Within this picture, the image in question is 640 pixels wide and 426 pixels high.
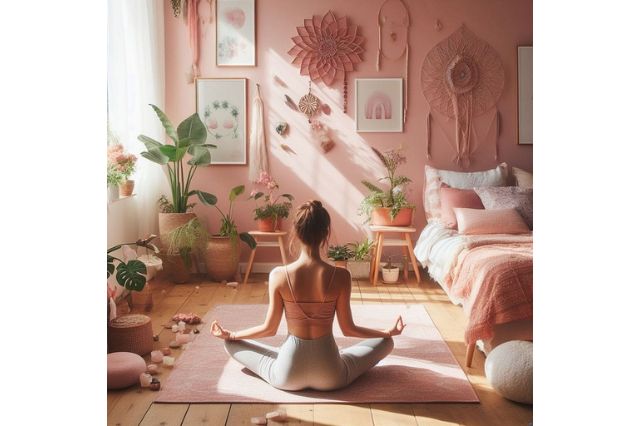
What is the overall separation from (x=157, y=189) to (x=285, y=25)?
1788 millimetres

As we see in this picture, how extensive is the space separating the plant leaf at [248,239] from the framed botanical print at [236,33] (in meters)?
1.50

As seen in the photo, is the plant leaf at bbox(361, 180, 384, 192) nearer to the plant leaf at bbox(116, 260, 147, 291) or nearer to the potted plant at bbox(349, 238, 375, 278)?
the potted plant at bbox(349, 238, 375, 278)

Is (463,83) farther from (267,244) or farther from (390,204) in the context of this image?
(267,244)

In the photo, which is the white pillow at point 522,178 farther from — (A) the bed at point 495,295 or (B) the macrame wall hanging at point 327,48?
(A) the bed at point 495,295

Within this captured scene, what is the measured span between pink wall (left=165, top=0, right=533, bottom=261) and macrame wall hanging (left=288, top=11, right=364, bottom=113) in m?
0.07

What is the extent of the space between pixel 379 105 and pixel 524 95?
1270 millimetres

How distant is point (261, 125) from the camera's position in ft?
20.2

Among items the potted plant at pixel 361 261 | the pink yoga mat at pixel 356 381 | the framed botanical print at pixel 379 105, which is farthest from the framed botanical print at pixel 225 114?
Answer: the pink yoga mat at pixel 356 381

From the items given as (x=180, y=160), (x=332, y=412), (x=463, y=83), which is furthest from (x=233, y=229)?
(x=332, y=412)

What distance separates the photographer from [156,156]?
5.43m
